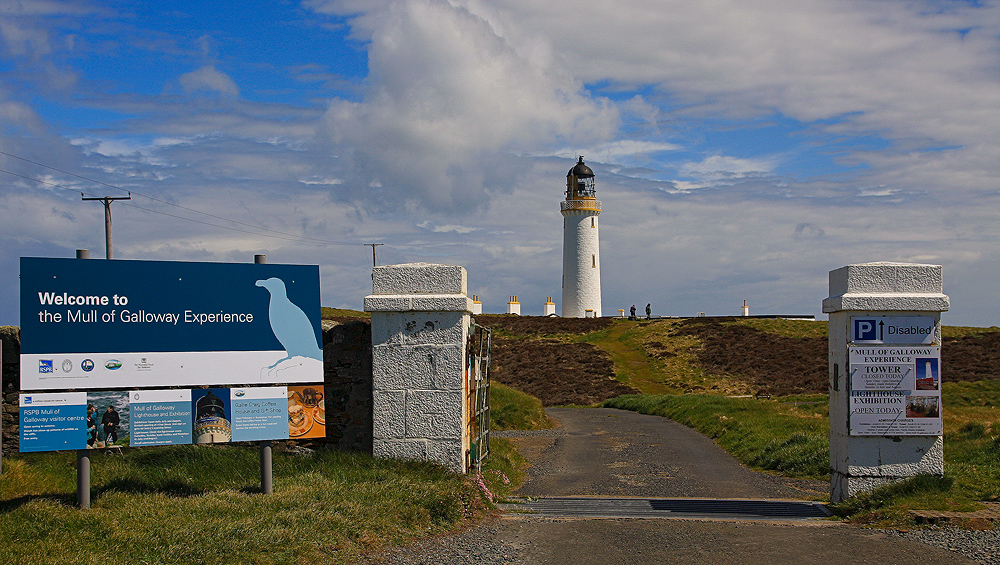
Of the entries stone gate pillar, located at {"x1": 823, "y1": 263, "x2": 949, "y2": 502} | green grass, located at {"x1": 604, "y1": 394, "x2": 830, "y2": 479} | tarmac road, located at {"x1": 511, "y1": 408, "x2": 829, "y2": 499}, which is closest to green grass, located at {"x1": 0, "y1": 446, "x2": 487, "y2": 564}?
tarmac road, located at {"x1": 511, "y1": 408, "x2": 829, "y2": 499}

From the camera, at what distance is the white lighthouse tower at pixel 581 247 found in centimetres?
5950

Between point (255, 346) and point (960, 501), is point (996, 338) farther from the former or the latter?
point (255, 346)

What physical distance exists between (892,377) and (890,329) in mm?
571

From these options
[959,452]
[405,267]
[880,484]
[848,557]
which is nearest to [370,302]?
[405,267]

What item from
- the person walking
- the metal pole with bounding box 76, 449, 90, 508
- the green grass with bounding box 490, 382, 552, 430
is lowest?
the green grass with bounding box 490, 382, 552, 430

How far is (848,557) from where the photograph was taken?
7363mm

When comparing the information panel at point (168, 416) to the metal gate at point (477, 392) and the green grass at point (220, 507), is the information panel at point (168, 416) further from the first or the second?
the metal gate at point (477, 392)

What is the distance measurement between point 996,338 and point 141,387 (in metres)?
53.6

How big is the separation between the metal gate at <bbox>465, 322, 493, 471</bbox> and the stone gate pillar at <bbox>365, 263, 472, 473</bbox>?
0.49 m

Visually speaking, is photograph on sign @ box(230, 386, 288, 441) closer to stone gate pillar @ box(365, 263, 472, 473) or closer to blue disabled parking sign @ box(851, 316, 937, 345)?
stone gate pillar @ box(365, 263, 472, 473)

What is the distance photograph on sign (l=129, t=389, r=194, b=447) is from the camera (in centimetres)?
787

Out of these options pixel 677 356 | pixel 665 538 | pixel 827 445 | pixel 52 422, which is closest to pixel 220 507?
pixel 52 422

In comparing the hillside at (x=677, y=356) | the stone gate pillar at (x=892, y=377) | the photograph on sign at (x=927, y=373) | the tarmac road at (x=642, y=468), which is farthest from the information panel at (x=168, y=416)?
the hillside at (x=677, y=356)

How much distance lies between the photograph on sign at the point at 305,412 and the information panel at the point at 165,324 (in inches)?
5.4
